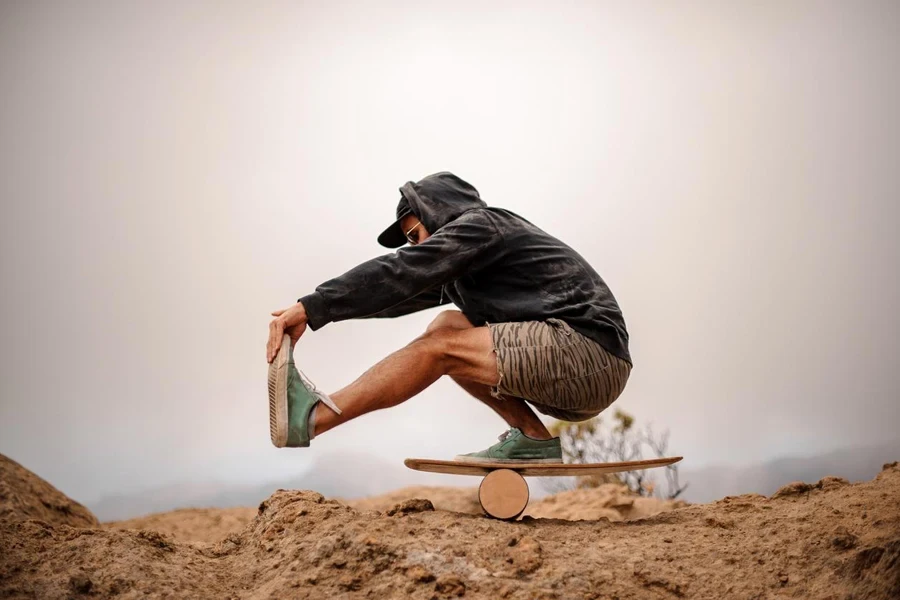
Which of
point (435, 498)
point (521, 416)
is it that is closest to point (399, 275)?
point (521, 416)

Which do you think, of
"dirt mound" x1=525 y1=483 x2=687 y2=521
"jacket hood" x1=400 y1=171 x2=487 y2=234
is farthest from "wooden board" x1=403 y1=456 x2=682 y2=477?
"dirt mound" x1=525 y1=483 x2=687 y2=521

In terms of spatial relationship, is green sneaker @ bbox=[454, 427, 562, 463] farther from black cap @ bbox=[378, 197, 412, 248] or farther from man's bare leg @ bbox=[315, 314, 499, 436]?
black cap @ bbox=[378, 197, 412, 248]

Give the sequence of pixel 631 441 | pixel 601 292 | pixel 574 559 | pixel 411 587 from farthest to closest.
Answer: pixel 631 441 < pixel 601 292 < pixel 574 559 < pixel 411 587

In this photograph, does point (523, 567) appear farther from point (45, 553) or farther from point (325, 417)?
point (45, 553)

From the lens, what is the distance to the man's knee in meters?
2.51

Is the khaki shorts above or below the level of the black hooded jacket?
below

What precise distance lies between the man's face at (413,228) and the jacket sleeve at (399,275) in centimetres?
25

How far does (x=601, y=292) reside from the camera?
259 centimetres

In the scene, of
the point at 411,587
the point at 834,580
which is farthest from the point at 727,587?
the point at 411,587

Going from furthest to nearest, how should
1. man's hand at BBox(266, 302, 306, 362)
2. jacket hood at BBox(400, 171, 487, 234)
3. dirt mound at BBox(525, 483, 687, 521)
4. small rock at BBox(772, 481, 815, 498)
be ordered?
dirt mound at BBox(525, 483, 687, 521)
small rock at BBox(772, 481, 815, 498)
jacket hood at BBox(400, 171, 487, 234)
man's hand at BBox(266, 302, 306, 362)

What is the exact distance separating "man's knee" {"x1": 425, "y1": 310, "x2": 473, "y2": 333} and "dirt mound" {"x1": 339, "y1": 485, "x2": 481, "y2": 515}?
2815 millimetres

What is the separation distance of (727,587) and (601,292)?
958 millimetres

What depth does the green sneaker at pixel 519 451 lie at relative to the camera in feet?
8.04

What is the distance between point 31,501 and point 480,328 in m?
2.31
